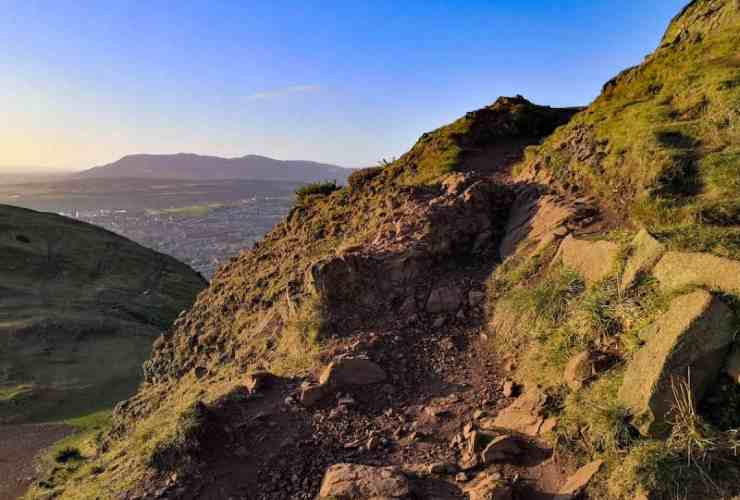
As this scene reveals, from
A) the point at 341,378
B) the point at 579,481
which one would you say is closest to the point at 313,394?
the point at 341,378

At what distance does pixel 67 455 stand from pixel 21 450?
18.6ft

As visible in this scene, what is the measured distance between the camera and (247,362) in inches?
465

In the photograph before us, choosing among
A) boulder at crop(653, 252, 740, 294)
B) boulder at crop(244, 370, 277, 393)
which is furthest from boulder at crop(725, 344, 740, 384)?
boulder at crop(244, 370, 277, 393)

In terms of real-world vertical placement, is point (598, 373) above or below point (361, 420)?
above

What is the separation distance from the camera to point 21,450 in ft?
67.2

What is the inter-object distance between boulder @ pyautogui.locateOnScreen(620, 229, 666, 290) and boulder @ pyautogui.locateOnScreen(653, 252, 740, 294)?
0.13 meters

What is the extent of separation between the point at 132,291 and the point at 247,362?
1837 inches

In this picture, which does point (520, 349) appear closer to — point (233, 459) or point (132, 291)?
point (233, 459)

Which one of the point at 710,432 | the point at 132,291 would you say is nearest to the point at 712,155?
the point at 710,432

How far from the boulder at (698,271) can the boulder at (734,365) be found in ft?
2.15

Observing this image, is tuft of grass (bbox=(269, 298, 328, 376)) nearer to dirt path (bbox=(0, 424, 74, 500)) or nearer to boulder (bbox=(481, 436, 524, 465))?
boulder (bbox=(481, 436, 524, 465))

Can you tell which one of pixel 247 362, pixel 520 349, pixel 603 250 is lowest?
pixel 247 362

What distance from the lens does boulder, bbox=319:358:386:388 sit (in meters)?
8.24

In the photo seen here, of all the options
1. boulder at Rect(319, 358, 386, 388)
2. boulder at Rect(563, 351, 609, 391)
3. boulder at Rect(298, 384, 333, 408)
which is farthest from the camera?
boulder at Rect(319, 358, 386, 388)
